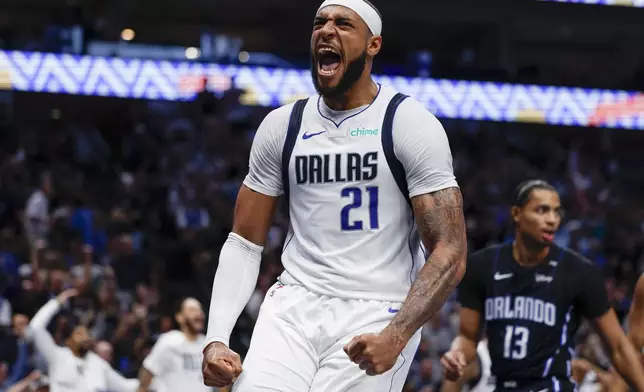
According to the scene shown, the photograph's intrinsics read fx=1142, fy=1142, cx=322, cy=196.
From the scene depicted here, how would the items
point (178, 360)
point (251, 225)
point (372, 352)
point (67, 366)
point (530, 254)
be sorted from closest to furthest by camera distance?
point (372, 352), point (251, 225), point (530, 254), point (178, 360), point (67, 366)

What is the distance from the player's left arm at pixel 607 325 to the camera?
6332 mm

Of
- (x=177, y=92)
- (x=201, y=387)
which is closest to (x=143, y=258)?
(x=201, y=387)

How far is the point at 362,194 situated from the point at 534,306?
2665 mm

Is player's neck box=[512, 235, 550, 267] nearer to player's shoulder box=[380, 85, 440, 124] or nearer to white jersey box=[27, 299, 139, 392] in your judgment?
player's shoulder box=[380, 85, 440, 124]

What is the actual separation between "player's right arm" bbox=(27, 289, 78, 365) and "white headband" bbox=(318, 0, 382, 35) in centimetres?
765

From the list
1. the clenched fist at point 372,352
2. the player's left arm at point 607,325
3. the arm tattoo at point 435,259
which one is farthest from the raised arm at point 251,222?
the player's left arm at point 607,325

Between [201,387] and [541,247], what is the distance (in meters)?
5.46

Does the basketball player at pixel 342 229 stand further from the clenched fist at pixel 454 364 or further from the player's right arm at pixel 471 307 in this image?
the player's right arm at pixel 471 307

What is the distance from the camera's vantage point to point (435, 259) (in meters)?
4.11

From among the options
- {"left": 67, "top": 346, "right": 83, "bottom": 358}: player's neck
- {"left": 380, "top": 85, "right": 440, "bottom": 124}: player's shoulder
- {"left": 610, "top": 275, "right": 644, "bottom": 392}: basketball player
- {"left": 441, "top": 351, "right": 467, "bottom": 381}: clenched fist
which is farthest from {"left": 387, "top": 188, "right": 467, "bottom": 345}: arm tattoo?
{"left": 67, "top": 346, "right": 83, "bottom": 358}: player's neck

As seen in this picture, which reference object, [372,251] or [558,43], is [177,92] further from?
[372,251]

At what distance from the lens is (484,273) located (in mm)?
6879

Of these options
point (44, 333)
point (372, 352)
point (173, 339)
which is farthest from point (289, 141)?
point (44, 333)

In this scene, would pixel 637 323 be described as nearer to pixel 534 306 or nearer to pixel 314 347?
pixel 534 306
